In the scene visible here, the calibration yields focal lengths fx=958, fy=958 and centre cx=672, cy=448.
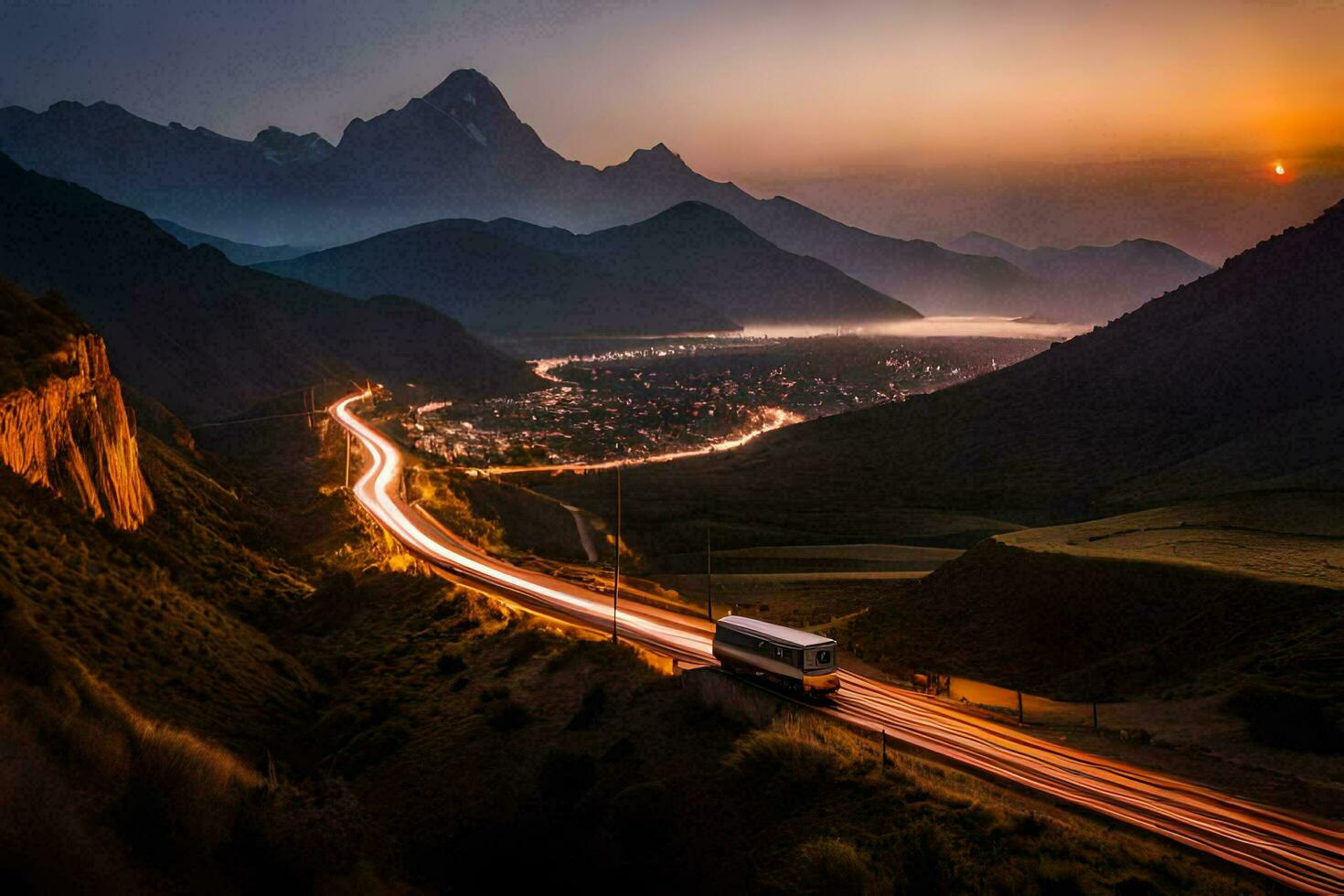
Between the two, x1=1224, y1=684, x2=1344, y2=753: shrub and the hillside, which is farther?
the hillside

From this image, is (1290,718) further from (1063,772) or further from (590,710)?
(590,710)

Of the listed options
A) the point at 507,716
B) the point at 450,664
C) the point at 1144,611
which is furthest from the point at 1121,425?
the point at 507,716

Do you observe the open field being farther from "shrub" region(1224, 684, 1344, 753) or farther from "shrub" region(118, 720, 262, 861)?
"shrub" region(118, 720, 262, 861)

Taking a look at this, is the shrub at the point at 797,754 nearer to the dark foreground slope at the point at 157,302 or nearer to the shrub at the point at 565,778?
the shrub at the point at 565,778

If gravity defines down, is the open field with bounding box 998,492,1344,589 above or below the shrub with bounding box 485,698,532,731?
above

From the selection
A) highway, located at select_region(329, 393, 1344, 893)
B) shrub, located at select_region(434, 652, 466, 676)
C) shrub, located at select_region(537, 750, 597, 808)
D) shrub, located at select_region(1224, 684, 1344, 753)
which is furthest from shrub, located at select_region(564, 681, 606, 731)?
shrub, located at select_region(1224, 684, 1344, 753)

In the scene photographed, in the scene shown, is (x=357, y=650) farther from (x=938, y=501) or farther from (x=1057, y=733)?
(x=938, y=501)

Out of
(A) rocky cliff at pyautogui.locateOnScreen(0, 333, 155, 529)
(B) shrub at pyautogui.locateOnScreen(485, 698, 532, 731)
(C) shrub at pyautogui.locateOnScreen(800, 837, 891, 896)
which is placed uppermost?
(A) rocky cliff at pyautogui.locateOnScreen(0, 333, 155, 529)
